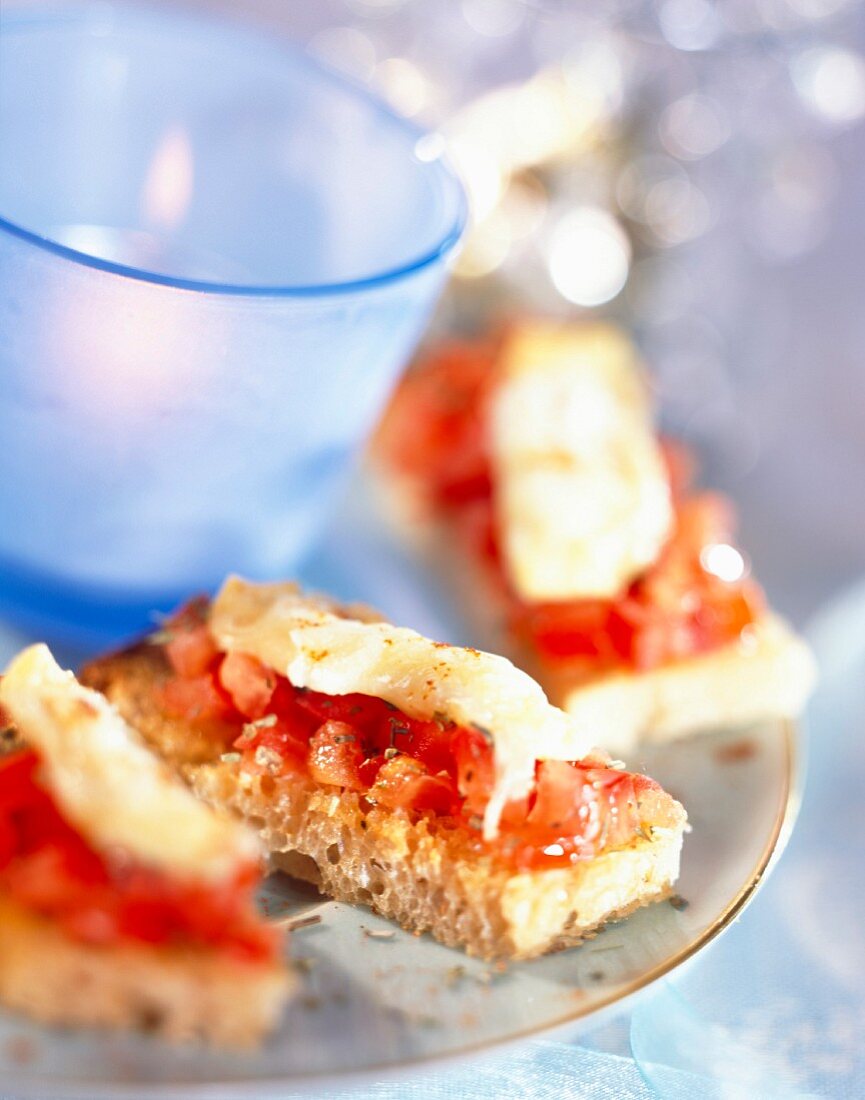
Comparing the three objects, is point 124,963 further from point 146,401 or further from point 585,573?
point 585,573

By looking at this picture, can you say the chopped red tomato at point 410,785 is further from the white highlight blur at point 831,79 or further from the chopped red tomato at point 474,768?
the white highlight blur at point 831,79

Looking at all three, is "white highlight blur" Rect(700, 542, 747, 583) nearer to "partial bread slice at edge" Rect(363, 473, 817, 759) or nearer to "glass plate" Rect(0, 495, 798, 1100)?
"partial bread slice at edge" Rect(363, 473, 817, 759)

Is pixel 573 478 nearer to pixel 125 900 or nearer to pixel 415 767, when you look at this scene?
pixel 415 767

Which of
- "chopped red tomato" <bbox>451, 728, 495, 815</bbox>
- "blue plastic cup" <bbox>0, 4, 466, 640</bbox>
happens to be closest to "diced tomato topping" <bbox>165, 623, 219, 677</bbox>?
"blue plastic cup" <bbox>0, 4, 466, 640</bbox>

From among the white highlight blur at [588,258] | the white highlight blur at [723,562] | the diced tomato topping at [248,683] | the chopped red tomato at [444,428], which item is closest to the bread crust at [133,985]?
the diced tomato topping at [248,683]

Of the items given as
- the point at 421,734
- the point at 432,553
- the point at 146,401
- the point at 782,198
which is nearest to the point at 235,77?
the point at 146,401

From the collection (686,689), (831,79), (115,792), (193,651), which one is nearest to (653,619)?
(686,689)
